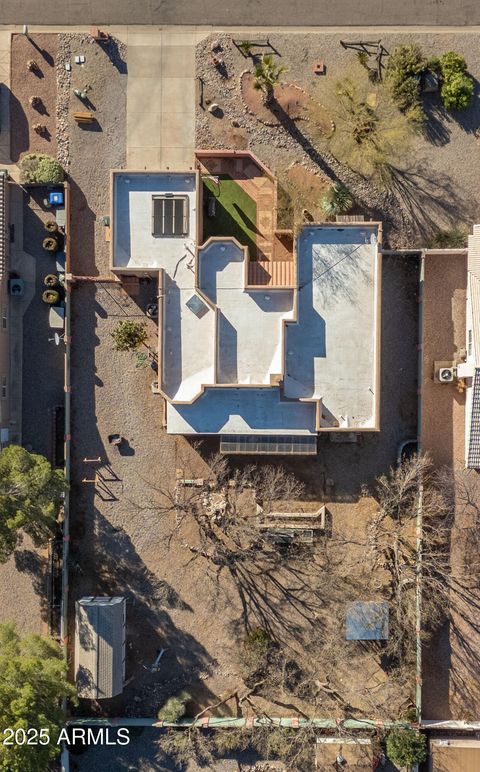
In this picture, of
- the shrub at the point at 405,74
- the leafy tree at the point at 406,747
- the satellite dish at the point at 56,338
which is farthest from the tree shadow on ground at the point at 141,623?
the shrub at the point at 405,74

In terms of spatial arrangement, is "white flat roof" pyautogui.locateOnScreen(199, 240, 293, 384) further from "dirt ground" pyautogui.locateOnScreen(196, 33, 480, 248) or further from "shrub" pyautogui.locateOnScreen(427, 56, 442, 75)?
"shrub" pyautogui.locateOnScreen(427, 56, 442, 75)

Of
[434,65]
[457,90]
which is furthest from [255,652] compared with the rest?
[434,65]

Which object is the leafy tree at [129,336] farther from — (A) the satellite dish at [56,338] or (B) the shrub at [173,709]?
(B) the shrub at [173,709]

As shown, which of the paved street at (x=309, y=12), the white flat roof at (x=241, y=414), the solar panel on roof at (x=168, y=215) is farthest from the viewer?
the paved street at (x=309, y=12)

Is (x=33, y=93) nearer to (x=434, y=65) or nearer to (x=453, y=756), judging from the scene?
(x=434, y=65)

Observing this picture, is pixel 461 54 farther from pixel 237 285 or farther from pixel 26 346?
pixel 26 346

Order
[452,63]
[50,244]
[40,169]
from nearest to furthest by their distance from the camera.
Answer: [452,63] → [40,169] → [50,244]
